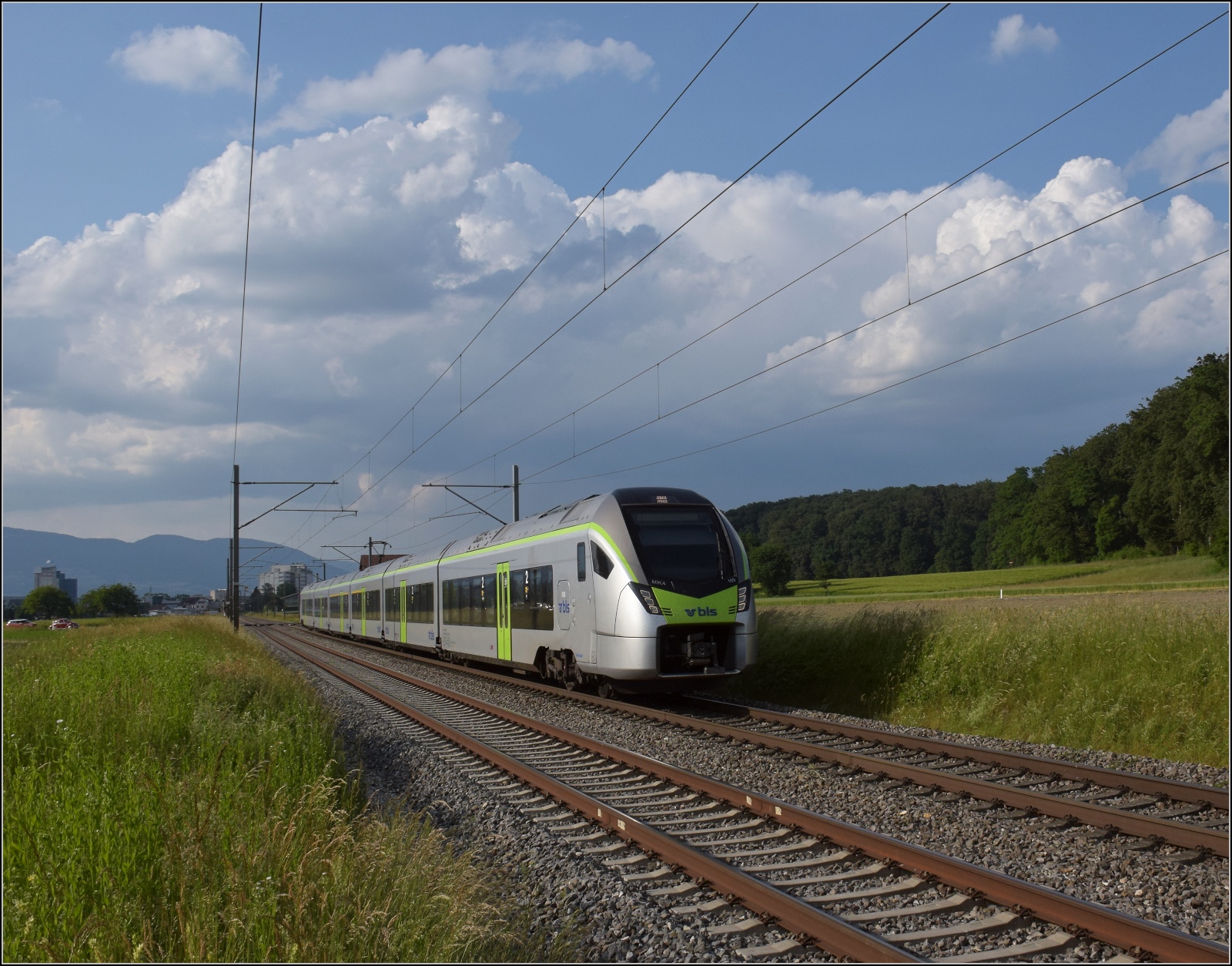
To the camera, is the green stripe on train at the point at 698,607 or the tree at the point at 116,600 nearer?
the green stripe on train at the point at 698,607

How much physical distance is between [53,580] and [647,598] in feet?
442

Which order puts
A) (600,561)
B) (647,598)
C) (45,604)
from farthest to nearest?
(45,604)
(600,561)
(647,598)

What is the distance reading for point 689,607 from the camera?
13242 millimetres

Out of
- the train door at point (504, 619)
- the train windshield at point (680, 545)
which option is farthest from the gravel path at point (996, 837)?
the train door at point (504, 619)

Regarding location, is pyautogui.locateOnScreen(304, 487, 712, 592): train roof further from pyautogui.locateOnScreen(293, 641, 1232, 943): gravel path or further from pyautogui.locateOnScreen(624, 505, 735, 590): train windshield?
pyautogui.locateOnScreen(293, 641, 1232, 943): gravel path

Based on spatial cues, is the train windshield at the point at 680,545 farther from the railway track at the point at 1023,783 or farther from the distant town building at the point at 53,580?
the distant town building at the point at 53,580

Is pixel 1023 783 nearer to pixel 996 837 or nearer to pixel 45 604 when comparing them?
pixel 996 837

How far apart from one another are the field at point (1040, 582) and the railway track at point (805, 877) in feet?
114

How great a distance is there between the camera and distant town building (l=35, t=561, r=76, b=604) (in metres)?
95.2

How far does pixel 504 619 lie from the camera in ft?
60.4

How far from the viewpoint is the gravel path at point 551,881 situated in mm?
4785

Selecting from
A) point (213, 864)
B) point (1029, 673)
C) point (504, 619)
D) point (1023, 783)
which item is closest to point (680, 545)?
point (1029, 673)

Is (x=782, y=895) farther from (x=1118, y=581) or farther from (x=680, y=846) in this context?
(x=1118, y=581)

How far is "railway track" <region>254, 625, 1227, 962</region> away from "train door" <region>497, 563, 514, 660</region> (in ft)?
28.3
